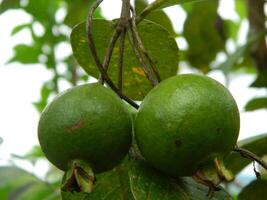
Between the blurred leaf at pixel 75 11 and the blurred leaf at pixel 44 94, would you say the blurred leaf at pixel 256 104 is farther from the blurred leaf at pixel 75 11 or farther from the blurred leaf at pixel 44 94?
the blurred leaf at pixel 44 94

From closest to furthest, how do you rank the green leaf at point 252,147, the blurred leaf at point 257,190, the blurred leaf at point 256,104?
the blurred leaf at point 257,190 < the green leaf at point 252,147 < the blurred leaf at point 256,104

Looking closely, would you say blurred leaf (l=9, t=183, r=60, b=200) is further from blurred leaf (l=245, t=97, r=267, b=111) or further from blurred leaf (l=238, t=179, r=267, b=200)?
blurred leaf (l=238, t=179, r=267, b=200)

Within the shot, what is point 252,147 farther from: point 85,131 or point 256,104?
point 85,131

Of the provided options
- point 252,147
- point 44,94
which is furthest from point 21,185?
point 252,147

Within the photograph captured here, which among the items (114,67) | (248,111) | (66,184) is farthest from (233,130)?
(248,111)

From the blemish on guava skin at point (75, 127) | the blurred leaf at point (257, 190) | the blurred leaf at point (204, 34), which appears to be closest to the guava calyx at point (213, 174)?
the blemish on guava skin at point (75, 127)

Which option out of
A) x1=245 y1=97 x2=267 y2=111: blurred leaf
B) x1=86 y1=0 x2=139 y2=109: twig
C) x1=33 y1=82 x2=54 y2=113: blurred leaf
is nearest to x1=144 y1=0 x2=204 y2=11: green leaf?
x1=86 y1=0 x2=139 y2=109: twig
